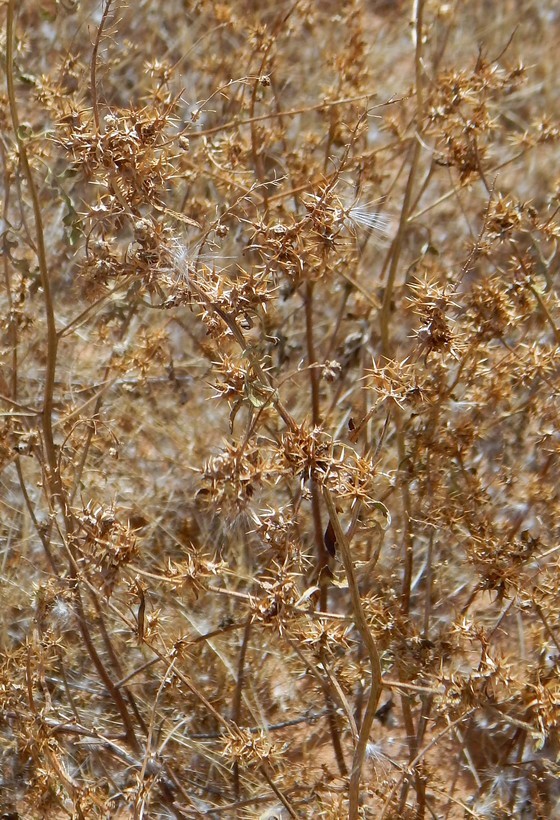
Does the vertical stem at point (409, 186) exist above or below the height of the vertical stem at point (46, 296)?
above

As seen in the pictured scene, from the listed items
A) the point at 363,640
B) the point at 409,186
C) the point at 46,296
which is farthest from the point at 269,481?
the point at 409,186

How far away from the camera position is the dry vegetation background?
Answer: 1633mm

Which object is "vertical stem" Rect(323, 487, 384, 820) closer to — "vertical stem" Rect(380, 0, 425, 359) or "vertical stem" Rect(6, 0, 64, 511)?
"vertical stem" Rect(6, 0, 64, 511)

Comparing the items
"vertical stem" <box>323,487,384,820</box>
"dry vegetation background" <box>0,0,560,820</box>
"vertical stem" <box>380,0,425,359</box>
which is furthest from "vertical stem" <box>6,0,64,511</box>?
"vertical stem" <box>380,0,425,359</box>

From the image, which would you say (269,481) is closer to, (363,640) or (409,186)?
(363,640)

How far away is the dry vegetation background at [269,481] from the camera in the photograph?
1.63 meters

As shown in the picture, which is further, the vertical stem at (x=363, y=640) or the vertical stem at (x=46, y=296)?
the vertical stem at (x=46, y=296)

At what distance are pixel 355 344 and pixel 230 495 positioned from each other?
156 centimetres

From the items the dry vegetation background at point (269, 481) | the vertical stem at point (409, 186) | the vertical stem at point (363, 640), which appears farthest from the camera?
the vertical stem at point (409, 186)

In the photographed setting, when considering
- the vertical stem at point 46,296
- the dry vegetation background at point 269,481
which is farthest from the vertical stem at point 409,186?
the vertical stem at point 46,296

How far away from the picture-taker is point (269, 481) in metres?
1.62

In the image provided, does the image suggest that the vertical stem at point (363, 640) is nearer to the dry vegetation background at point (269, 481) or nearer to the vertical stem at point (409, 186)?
the dry vegetation background at point (269, 481)

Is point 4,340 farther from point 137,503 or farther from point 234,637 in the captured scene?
point 234,637

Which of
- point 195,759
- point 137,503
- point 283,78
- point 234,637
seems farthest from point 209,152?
point 283,78
